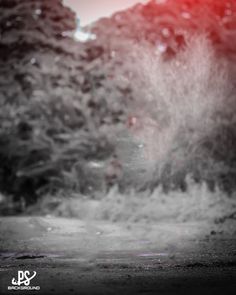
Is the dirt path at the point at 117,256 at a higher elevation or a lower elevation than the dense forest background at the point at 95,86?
lower

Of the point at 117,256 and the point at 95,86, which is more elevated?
the point at 95,86

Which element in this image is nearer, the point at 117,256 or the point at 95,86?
the point at 117,256

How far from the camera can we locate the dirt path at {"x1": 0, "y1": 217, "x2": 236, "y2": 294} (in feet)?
8.45

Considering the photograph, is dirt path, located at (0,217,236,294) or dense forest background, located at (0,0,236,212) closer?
dirt path, located at (0,217,236,294)

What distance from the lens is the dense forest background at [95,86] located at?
5.74 meters

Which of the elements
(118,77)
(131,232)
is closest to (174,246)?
(131,232)

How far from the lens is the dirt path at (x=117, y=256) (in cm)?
258

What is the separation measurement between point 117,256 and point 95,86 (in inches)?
117

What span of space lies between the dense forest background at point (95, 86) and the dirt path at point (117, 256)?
90 cm

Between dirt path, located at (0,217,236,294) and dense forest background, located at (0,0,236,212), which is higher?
dense forest background, located at (0,0,236,212)

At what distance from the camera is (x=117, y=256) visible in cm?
354

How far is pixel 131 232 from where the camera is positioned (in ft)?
14.9

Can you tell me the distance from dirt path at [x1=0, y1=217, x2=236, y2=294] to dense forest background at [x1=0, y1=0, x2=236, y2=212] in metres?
0.90

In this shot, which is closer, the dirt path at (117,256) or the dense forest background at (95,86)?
the dirt path at (117,256)
